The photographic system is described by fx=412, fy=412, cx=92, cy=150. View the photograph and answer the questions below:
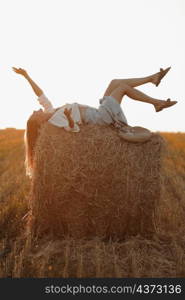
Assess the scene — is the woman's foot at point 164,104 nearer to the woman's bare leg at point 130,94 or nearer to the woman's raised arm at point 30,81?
the woman's bare leg at point 130,94

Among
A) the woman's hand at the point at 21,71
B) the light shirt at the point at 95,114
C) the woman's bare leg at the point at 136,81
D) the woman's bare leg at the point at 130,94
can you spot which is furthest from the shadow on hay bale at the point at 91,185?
the woman's hand at the point at 21,71

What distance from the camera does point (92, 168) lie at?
4992 millimetres

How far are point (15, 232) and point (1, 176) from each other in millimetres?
3739

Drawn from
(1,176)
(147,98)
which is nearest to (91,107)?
(147,98)

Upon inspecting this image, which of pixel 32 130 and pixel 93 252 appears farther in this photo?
pixel 32 130

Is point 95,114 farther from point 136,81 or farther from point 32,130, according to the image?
point 32,130

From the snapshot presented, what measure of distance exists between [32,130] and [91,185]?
1132 mm

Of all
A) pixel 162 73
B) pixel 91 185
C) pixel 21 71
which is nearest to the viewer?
pixel 91 185

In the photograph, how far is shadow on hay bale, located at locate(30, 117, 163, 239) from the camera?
5.02 m

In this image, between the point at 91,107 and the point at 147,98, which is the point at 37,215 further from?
the point at 147,98

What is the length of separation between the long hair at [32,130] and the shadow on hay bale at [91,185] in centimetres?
19

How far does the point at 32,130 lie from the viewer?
17.9 feet

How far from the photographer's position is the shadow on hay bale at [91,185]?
5023 mm

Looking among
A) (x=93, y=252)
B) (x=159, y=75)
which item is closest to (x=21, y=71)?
(x=159, y=75)
